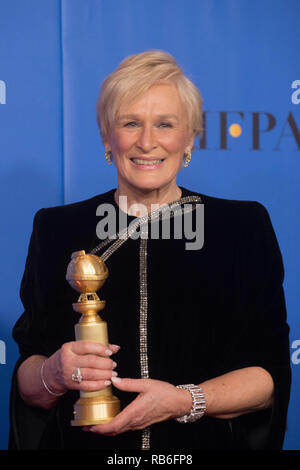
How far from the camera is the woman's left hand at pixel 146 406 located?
1.35 metres

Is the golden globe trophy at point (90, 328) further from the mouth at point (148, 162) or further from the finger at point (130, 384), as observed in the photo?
the mouth at point (148, 162)

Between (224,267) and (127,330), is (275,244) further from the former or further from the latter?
(127,330)

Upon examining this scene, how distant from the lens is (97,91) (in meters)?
2.32

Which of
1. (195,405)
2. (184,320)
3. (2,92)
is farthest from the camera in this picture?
(2,92)

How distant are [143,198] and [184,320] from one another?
36cm

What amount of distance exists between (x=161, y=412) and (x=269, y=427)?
340mm

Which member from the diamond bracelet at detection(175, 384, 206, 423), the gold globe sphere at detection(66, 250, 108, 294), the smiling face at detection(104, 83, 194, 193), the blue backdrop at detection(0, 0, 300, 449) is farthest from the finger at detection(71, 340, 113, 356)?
the blue backdrop at detection(0, 0, 300, 449)

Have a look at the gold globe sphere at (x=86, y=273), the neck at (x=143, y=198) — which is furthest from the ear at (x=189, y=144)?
the gold globe sphere at (x=86, y=273)

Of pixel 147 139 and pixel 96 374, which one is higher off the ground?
pixel 147 139

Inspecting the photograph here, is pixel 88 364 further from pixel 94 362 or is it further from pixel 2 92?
pixel 2 92

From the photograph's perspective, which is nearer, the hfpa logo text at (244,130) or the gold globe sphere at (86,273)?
the gold globe sphere at (86,273)

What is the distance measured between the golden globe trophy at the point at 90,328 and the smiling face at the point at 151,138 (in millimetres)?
354

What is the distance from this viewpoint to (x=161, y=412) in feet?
4.59

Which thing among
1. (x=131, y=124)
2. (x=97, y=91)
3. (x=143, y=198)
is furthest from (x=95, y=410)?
(x=97, y=91)
